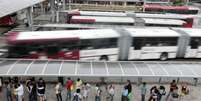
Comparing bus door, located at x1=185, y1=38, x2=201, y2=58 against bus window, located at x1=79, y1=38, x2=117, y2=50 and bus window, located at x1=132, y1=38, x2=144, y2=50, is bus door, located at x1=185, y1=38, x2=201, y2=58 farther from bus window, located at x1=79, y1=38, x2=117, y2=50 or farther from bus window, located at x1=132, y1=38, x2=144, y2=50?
bus window, located at x1=79, y1=38, x2=117, y2=50

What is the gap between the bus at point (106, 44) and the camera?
61.7 ft

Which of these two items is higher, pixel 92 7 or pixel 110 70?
pixel 92 7

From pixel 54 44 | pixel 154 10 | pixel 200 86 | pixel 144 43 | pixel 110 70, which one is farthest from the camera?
pixel 154 10

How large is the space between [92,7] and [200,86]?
95.9 feet

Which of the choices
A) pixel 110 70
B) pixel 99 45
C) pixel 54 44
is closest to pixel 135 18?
pixel 99 45

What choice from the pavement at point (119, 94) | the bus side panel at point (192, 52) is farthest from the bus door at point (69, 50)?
the bus side panel at point (192, 52)

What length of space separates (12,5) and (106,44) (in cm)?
832

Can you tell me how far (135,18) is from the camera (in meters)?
31.4

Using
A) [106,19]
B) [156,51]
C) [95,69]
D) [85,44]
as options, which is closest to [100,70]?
[95,69]

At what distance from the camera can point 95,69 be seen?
15469mm

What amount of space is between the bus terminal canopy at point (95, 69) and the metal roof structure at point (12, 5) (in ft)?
14.9

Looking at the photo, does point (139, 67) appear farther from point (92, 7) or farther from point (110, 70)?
point (92, 7)

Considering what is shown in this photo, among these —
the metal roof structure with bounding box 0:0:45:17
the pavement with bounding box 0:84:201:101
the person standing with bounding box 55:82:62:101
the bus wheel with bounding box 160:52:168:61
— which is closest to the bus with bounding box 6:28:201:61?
the bus wheel with bounding box 160:52:168:61

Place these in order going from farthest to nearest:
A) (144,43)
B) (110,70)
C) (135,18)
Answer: (135,18) → (144,43) → (110,70)
